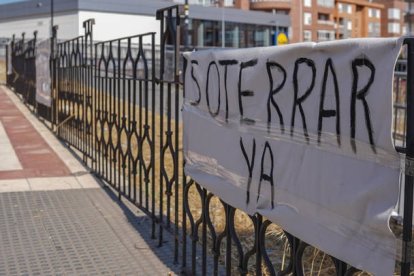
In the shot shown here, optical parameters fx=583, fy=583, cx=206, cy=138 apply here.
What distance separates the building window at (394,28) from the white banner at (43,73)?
88.4 meters

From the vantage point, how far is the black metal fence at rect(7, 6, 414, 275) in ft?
11.1

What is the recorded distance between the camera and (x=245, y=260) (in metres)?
3.31

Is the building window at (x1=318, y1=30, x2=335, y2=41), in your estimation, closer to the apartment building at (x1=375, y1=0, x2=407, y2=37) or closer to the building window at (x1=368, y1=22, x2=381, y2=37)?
the building window at (x1=368, y1=22, x2=381, y2=37)

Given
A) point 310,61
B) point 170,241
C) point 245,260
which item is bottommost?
point 170,241

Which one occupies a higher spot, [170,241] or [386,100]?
[386,100]

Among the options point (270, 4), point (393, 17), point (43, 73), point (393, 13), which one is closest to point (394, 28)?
point (393, 17)

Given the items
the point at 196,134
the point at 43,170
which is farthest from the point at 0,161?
the point at 196,134

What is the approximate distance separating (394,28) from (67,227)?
96.1 meters

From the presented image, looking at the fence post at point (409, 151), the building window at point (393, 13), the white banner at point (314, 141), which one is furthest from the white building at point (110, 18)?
the fence post at point (409, 151)

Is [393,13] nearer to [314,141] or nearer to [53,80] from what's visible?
[53,80]

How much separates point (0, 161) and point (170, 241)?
14.3 ft

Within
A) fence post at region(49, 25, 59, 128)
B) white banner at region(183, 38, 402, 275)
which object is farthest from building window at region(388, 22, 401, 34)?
white banner at region(183, 38, 402, 275)

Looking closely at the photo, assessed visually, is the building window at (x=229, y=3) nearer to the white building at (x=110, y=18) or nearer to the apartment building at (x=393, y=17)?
the white building at (x=110, y=18)

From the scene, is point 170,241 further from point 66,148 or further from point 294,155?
point 66,148
